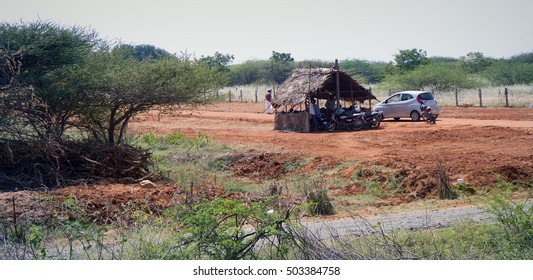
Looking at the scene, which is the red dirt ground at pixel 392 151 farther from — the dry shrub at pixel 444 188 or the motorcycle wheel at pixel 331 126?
the motorcycle wheel at pixel 331 126

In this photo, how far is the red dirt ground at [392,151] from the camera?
13.0 m

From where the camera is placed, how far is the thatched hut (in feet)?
80.6

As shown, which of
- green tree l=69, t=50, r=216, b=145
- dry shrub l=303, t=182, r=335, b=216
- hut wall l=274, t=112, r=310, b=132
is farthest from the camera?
hut wall l=274, t=112, r=310, b=132

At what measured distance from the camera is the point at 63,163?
14594 mm

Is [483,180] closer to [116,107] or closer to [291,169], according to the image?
[291,169]

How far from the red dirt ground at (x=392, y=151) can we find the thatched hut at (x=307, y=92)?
802 millimetres

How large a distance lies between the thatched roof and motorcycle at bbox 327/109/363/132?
1.15 metres

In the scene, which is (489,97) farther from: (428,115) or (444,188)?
(444,188)

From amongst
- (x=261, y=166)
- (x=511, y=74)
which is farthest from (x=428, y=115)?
(x=511, y=74)

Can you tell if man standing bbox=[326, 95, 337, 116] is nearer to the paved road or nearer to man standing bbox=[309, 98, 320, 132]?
man standing bbox=[309, 98, 320, 132]

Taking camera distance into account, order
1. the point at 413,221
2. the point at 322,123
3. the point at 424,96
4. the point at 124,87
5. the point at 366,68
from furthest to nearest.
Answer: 1. the point at 366,68
2. the point at 424,96
3. the point at 322,123
4. the point at 124,87
5. the point at 413,221

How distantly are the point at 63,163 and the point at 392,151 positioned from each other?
884cm

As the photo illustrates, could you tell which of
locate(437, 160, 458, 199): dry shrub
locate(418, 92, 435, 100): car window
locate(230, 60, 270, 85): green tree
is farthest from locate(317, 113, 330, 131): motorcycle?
locate(230, 60, 270, 85): green tree
